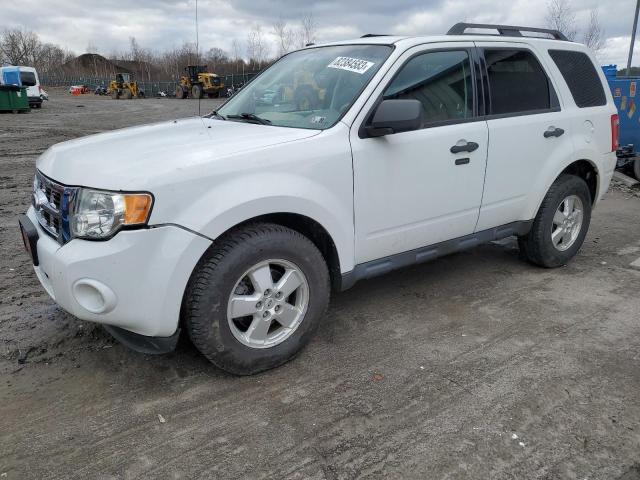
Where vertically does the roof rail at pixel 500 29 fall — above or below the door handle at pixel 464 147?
above

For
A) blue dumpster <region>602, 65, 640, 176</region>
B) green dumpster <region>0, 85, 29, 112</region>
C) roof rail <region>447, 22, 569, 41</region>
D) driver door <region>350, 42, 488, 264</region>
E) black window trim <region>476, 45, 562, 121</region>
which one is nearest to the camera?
driver door <region>350, 42, 488, 264</region>

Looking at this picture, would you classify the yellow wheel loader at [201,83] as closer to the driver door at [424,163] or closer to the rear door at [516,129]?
the rear door at [516,129]

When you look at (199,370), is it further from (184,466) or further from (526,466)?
(526,466)

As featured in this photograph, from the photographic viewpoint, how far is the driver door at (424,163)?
10.5ft

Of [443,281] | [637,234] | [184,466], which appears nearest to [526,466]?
[184,466]

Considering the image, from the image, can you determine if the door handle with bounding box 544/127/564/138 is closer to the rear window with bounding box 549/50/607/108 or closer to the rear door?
the rear door

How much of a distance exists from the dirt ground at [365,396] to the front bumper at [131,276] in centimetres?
53

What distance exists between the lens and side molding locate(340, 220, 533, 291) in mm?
3326

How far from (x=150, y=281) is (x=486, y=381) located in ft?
6.23

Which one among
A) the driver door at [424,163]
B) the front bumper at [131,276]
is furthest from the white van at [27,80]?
the front bumper at [131,276]

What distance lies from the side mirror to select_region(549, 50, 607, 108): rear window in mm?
2075

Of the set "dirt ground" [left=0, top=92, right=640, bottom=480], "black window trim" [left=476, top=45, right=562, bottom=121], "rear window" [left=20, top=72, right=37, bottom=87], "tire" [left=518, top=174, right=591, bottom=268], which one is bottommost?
"dirt ground" [left=0, top=92, right=640, bottom=480]

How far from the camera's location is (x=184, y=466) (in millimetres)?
2336

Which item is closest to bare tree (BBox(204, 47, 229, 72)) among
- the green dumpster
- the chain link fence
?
the chain link fence
